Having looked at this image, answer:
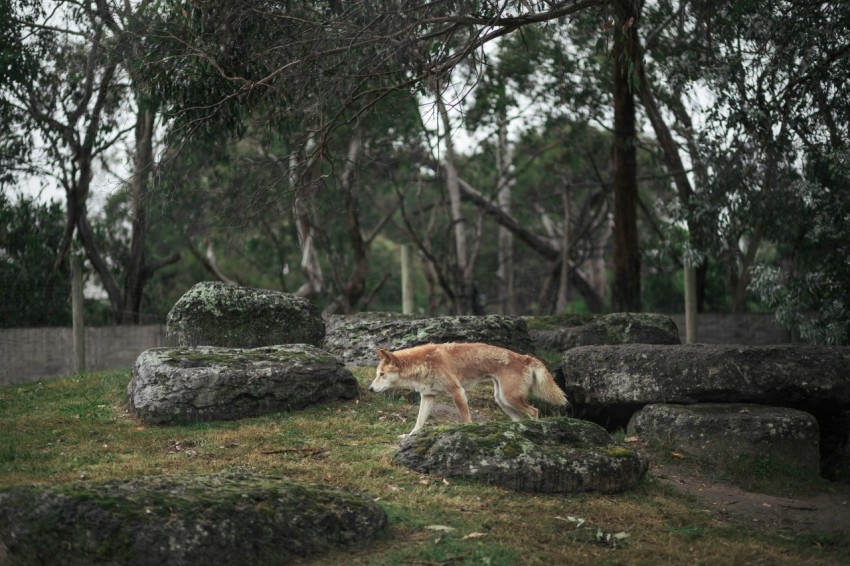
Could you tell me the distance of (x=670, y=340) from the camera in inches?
615

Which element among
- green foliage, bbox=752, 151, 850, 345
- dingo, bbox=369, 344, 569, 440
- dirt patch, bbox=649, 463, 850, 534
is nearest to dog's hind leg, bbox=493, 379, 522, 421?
dingo, bbox=369, 344, 569, 440

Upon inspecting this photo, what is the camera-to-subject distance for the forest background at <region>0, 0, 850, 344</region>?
40.1 feet

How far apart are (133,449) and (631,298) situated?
13.0m

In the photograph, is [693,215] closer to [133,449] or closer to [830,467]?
[830,467]

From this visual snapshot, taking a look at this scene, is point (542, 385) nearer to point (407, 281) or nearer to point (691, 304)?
point (691, 304)

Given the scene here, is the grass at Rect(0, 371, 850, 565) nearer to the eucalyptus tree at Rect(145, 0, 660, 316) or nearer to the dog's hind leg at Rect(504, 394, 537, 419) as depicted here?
the dog's hind leg at Rect(504, 394, 537, 419)

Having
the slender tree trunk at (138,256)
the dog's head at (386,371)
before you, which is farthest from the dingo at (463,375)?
the slender tree trunk at (138,256)

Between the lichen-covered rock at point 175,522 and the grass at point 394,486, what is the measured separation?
0.29 meters

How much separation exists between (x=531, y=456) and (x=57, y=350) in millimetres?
11363

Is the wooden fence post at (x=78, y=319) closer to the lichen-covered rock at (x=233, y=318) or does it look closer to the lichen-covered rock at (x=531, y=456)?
the lichen-covered rock at (x=233, y=318)

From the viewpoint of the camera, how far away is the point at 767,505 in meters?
9.06

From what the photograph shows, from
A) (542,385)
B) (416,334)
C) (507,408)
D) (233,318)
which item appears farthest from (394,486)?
(233,318)

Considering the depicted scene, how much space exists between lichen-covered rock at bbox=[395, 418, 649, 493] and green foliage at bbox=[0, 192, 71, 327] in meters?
11.4

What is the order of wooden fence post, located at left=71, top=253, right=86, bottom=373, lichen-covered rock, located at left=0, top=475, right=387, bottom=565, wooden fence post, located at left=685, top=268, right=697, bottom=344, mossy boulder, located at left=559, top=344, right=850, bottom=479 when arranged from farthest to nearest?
wooden fence post, located at left=685, top=268, right=697, bottom=344
wooden fence post, located at left=71, top=253, right=86, bottom=373
mossy boulder, located at left=559, top=344, right=850, bottom=479
lichen-covered rock, located at left=0, top=475, right=387, bottom=565
